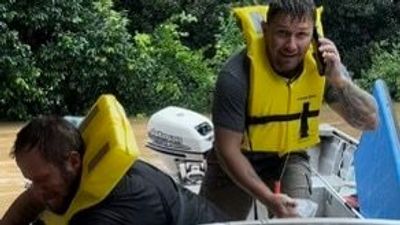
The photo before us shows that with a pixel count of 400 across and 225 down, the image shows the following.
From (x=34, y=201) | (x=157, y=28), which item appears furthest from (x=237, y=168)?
(x=157, y=28)

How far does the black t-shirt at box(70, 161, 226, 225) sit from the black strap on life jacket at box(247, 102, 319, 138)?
75 cm

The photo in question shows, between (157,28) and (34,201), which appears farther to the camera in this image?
(157,28)

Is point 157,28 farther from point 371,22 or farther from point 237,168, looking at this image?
point 237,168

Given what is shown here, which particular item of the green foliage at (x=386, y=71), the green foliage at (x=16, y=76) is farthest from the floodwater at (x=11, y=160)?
the green foliage at (x=386, y=71)

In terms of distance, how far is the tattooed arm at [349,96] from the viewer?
2.82 metres

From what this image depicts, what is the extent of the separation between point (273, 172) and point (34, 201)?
1006 mm

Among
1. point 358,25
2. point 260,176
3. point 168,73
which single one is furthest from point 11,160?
point 358,25

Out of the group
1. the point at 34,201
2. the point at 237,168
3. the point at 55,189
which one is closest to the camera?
the point at 55,189

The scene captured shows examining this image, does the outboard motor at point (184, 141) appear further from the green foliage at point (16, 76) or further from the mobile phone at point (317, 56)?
the green foliage at point (16, 76)

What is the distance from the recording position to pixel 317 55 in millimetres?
2863

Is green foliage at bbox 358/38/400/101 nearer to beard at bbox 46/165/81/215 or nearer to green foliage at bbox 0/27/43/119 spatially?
green foliage at bbox 0/27/43/119

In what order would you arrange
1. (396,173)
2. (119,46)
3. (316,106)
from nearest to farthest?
(316,106), (396,173), (119,46)

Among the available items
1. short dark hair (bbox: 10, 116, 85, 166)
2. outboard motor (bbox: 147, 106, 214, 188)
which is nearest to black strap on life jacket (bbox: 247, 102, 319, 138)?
short dark hair (bbox: 10, 116, 85, 166)

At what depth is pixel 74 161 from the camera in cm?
202
